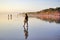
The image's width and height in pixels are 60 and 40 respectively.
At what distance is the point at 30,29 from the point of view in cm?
190

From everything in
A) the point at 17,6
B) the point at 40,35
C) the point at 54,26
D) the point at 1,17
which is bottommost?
the point at 40,35

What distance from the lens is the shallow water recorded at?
6.07ft

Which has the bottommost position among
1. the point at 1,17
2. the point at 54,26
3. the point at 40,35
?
the point at 40,35

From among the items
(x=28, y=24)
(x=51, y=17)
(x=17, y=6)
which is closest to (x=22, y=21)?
(x=28, y=24)

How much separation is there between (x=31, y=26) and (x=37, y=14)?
181 mm

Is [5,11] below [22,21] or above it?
above

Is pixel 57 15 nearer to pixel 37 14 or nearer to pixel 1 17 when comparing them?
pixel 37 14

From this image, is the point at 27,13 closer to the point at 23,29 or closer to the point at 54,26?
the point at 23,29

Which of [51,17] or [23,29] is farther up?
[51,17]

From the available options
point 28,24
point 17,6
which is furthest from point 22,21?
point 17,6

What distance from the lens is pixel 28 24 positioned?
1912mm

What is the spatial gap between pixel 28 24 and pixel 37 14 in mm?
181

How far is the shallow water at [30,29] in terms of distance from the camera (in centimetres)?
185

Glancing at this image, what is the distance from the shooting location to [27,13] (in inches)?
75.4
